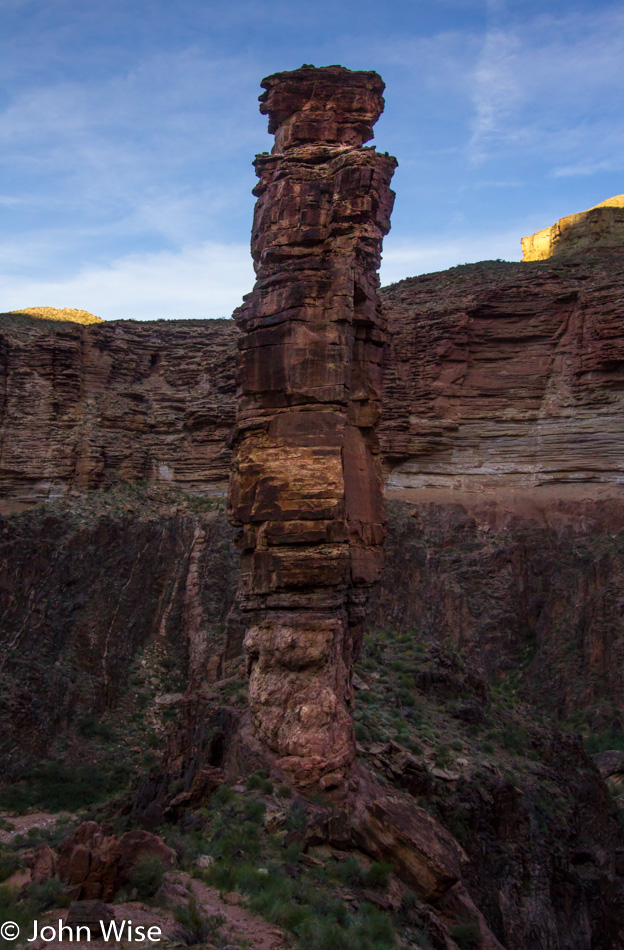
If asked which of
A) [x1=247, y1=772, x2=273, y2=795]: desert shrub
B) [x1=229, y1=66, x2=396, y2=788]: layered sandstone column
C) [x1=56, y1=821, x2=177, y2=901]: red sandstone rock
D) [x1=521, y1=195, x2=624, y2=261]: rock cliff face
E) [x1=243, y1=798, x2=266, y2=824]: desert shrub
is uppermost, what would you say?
[x1=521, y1=195, x2=624, y2=261]: rock cliff face

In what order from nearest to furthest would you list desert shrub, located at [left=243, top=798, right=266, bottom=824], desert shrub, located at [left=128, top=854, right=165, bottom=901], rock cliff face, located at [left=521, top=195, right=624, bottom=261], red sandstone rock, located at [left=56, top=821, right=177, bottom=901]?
red sandstone rock, located at [left=56, top=821, right=177, bottom=901], desert shrub, located at [left=128, top=854, right=165, bottom=901], desert shrub, located at [left=243, top=798, right=266, bottom=824], rock cliff face, located at [left=521, top=195, right=624, bottom=261]

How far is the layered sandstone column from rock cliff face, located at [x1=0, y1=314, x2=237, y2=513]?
35.7m

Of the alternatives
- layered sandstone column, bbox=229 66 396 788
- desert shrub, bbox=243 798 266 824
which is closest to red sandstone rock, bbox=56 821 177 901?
desert shrub, bbox=243 798 266 824

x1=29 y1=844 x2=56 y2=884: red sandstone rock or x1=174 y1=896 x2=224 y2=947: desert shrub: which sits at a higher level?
x1=29 y1=844 x2=56 y2=884: red sandstone rock

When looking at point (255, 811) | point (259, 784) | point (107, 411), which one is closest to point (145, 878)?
point (255, 811)

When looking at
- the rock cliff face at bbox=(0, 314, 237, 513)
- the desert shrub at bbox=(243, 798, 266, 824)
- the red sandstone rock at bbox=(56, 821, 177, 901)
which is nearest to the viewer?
the red sandstone rock at bbox=(56, 821, 177, 901)

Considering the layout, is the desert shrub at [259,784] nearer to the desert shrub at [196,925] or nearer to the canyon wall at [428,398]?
the desert shrub at [196,925]

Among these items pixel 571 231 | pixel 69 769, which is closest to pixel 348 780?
pixel 69 769

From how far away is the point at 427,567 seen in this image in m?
50.8

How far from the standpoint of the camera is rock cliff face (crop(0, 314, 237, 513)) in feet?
185

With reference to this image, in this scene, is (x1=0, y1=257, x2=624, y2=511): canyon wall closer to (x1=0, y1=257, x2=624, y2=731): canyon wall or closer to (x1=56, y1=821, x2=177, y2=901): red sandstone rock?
(x1=0, y1=257, x2=624, y2=731): canyon wall

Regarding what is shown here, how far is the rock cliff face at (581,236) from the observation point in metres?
70.9

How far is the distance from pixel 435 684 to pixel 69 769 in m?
19.1

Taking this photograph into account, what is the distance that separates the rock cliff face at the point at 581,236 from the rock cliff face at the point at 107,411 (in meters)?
28.6
